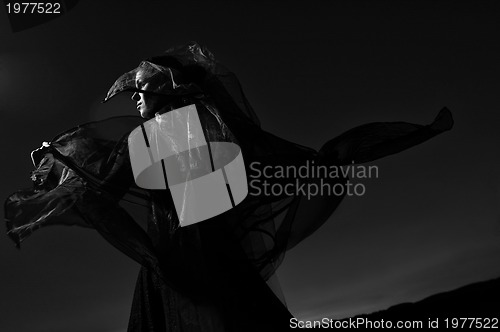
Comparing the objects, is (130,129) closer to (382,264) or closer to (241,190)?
(241,190)

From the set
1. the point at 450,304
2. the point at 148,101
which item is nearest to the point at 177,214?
the point at 148,101

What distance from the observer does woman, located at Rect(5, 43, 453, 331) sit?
1021 millimetres

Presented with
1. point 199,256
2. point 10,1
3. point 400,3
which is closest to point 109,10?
point 10,1

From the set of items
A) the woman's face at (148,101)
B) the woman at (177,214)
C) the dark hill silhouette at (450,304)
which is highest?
the woman's face at (148,101)

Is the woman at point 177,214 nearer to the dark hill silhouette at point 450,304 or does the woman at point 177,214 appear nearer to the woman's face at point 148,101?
the woman's face at point 148,101

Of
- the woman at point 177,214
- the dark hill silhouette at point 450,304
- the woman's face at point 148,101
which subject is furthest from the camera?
the dark hill silhouette at point 450,304

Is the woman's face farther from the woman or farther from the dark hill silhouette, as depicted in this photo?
the dark hill silhouette

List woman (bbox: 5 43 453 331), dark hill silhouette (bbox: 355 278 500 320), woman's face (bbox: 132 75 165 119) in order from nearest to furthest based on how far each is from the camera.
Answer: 1. woman (bbox: 5 43 453 331)
2. woman's face (bbox: 132 75 165 119)
3. dark hill silhouette (bbox: 355 278 500 320)

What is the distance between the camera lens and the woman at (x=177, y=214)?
1.02 metres

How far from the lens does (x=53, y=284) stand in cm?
166

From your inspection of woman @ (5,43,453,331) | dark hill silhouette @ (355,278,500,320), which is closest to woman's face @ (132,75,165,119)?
woman @ (5,43,453,331)

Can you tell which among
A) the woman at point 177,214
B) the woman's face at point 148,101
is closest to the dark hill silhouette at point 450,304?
the woman at point 177,214

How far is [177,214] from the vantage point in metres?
1.08

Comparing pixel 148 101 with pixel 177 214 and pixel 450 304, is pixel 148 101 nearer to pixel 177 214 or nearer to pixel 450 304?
pixel 177 214
